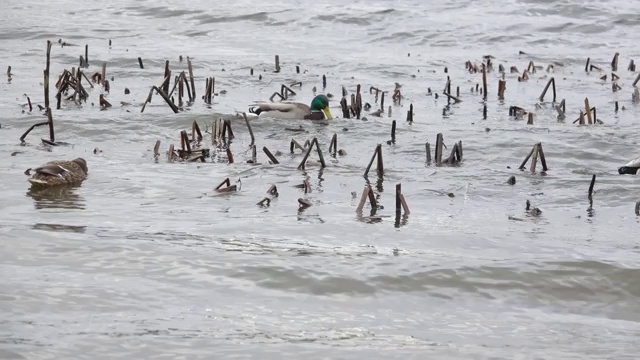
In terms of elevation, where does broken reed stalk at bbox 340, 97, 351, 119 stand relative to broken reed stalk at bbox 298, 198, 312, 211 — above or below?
above

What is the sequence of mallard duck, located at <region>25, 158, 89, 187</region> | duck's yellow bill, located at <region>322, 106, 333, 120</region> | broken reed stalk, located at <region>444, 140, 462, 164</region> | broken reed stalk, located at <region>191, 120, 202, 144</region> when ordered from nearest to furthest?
mallard duck, located at <region>25, 158, 89, 187</region> → broken reed stalk, located at <region>444, 140, 462, 164</region> → broken reed stalk, located at <region>191, 120, 202, 144</region> → duck's yellow bill, located at <region>322, 106, 333, 120</region>

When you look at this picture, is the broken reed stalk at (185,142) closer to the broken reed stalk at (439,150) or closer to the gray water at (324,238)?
the gray water at (324,238)

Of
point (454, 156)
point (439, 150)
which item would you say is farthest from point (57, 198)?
point (454, 156)

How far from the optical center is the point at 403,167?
10.8 meters

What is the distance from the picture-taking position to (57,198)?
8875 millimetres

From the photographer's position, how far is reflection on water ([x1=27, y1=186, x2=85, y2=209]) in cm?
862

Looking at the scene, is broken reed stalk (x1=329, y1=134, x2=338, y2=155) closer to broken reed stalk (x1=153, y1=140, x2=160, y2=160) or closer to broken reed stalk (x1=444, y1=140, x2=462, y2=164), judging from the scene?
broken reed stalk (x1=444, y1=140, x2=462, y2=164)

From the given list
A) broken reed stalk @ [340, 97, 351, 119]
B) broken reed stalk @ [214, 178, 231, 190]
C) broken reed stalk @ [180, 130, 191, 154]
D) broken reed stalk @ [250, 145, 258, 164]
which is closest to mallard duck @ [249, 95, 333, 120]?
broken reed stalk @ [340, 97, 351, 119]

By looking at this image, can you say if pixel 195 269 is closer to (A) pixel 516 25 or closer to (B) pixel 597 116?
(B) pixel 597 116

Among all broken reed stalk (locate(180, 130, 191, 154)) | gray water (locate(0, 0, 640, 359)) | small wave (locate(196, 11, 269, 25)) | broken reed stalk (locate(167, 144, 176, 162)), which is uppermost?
small wave (locate(196, 11, 269, 25))

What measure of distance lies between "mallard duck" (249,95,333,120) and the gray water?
22cm

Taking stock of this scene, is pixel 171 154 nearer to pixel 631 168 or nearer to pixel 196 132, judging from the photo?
pixel 196 132

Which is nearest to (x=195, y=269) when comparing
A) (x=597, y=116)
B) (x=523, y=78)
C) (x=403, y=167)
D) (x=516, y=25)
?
(x=403, y=167)

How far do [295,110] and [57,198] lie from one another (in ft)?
17.2
